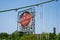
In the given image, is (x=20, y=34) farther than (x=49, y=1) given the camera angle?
Yes

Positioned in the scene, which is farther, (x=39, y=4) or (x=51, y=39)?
(x=51, y=39)

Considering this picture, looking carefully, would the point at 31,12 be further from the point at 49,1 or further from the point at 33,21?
the point at 49,1

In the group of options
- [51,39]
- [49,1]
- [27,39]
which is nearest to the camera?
[49,1]

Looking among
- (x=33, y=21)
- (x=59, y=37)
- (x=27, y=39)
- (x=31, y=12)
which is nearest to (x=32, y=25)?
(x=33, y=21)

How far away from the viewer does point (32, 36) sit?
22766mm

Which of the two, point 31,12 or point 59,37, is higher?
point 31,12

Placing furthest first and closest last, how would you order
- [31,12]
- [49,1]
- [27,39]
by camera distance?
[27,39], [31,12], [49,1]

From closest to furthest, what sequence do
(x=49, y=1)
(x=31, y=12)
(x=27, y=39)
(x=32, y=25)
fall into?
(x=49, y=1) → (x=31, y=12) → (x=32, y=25) → (x=27, y=39)

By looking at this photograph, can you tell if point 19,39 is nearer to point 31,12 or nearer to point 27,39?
point 27,39

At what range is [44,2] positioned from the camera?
3.92 m

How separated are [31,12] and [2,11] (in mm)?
8954

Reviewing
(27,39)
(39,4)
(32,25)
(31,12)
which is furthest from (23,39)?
(39,4)

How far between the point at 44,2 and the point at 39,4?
7.0 inches

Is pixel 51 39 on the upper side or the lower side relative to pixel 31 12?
lower
